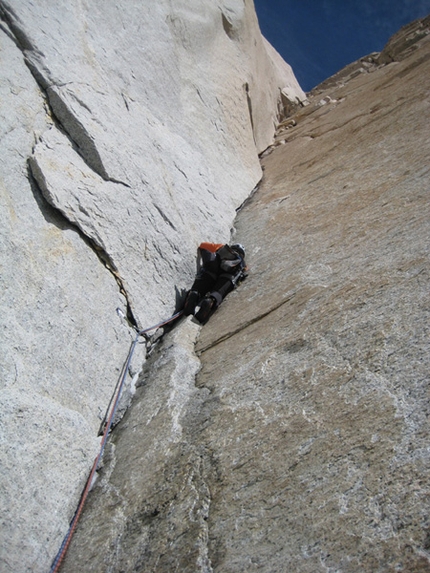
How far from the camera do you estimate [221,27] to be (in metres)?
10.4

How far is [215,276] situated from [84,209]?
1.93m

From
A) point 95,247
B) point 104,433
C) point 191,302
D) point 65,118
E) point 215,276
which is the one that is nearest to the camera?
point 104,433

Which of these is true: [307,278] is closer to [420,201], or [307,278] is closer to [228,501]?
[420,201]

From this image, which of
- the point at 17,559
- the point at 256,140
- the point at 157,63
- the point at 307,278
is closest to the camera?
the point at 17,559

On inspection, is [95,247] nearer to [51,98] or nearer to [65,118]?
[65,118]

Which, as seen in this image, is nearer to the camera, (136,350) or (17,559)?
(17,559)

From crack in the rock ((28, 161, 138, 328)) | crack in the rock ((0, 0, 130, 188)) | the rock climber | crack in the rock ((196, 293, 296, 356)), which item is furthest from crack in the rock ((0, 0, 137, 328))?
crack in the rock ((196, 293, 296, 356))

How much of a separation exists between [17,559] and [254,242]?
5.02m

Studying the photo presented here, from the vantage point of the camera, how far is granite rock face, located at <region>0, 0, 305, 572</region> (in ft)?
10.6

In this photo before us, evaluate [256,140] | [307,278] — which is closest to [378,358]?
[307,278]

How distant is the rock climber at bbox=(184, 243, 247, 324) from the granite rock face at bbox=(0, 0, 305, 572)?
22 cm

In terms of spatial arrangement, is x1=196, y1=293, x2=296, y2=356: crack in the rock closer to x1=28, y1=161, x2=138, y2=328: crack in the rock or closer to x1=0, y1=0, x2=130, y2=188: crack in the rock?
x1=28, y1=161, x2=138, y2=328: crack in the rock

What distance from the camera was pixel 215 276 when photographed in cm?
571

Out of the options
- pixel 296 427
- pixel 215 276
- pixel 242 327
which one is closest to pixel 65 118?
pixel 215 276
